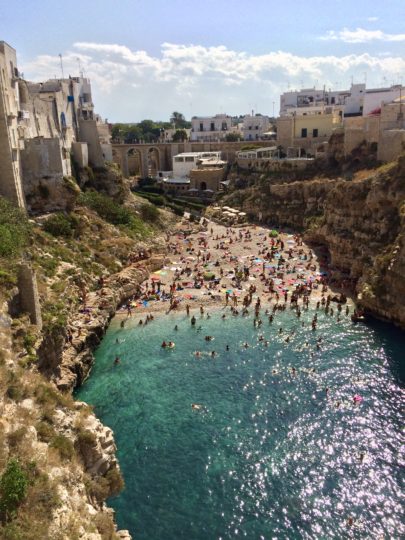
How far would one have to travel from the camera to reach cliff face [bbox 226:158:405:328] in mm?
30281

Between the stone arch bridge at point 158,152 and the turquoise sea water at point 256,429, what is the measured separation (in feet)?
151

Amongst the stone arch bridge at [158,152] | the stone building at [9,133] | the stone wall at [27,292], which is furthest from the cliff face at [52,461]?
the stone arch bridge at [158,152]

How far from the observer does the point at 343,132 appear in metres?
56.2

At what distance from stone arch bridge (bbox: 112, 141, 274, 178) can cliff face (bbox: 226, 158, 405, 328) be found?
25.2 metres

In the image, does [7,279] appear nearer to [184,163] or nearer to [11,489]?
[11,489]

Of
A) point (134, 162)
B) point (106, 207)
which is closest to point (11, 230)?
point (106, 207)

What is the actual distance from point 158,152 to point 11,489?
69707mm

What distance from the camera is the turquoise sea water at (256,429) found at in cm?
1652

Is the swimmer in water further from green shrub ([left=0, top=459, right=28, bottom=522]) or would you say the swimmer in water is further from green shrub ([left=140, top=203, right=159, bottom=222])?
green shrub ([left=140, top=203, right=159, bottom=222])

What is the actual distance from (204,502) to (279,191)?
45.3 m

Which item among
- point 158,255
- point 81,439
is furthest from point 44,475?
point 158,255

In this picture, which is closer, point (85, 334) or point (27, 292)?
point (27, 292)

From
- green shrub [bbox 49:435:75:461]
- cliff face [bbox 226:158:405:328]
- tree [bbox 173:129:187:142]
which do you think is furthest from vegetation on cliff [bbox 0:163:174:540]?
tree [bbox 173:129:187:142]

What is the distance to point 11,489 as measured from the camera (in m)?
11.4
